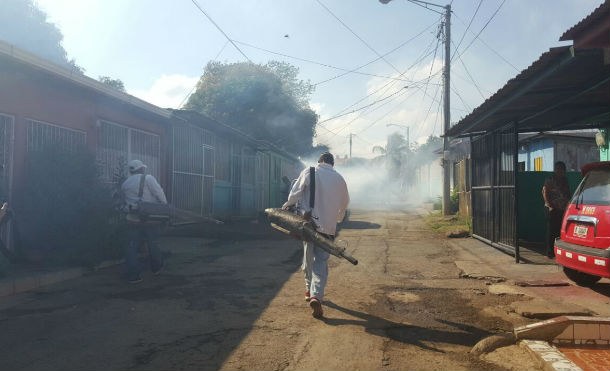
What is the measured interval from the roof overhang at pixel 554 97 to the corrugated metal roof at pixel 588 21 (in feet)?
0.79

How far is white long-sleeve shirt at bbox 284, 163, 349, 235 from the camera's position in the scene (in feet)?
17.1

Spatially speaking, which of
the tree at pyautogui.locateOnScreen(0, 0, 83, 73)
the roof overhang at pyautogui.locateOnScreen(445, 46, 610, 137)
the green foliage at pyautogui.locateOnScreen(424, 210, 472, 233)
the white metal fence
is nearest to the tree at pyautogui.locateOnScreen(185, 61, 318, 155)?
the tree at pyautogui.locateOnScreen(0, 0, 83, 73)

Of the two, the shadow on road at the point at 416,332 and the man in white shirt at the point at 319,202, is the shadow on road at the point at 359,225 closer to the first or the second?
the man in white shirt at the point at 319,202

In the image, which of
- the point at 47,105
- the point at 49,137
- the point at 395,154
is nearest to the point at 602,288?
the point at 49,137

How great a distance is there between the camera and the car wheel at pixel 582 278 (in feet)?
20.2

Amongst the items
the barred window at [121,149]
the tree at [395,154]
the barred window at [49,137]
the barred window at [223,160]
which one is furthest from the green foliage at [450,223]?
the tree at [395,154]

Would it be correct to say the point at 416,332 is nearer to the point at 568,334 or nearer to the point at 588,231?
the point at 568,334

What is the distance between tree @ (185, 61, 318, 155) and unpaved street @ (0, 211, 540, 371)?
70.1 ft

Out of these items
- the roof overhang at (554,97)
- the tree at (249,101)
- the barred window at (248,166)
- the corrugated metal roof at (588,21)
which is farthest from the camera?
the tree at (249,101)

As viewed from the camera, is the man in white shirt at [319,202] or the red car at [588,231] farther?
the red car at [588,231]

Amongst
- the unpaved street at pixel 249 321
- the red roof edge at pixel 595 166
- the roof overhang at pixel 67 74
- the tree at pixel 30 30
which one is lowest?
the unpaved street at pixel 249 321

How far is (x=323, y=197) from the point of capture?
17.2 feet

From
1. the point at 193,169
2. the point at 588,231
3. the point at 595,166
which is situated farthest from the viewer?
the point at 193,169

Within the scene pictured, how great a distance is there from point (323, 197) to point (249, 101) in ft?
Answer: 78.4
